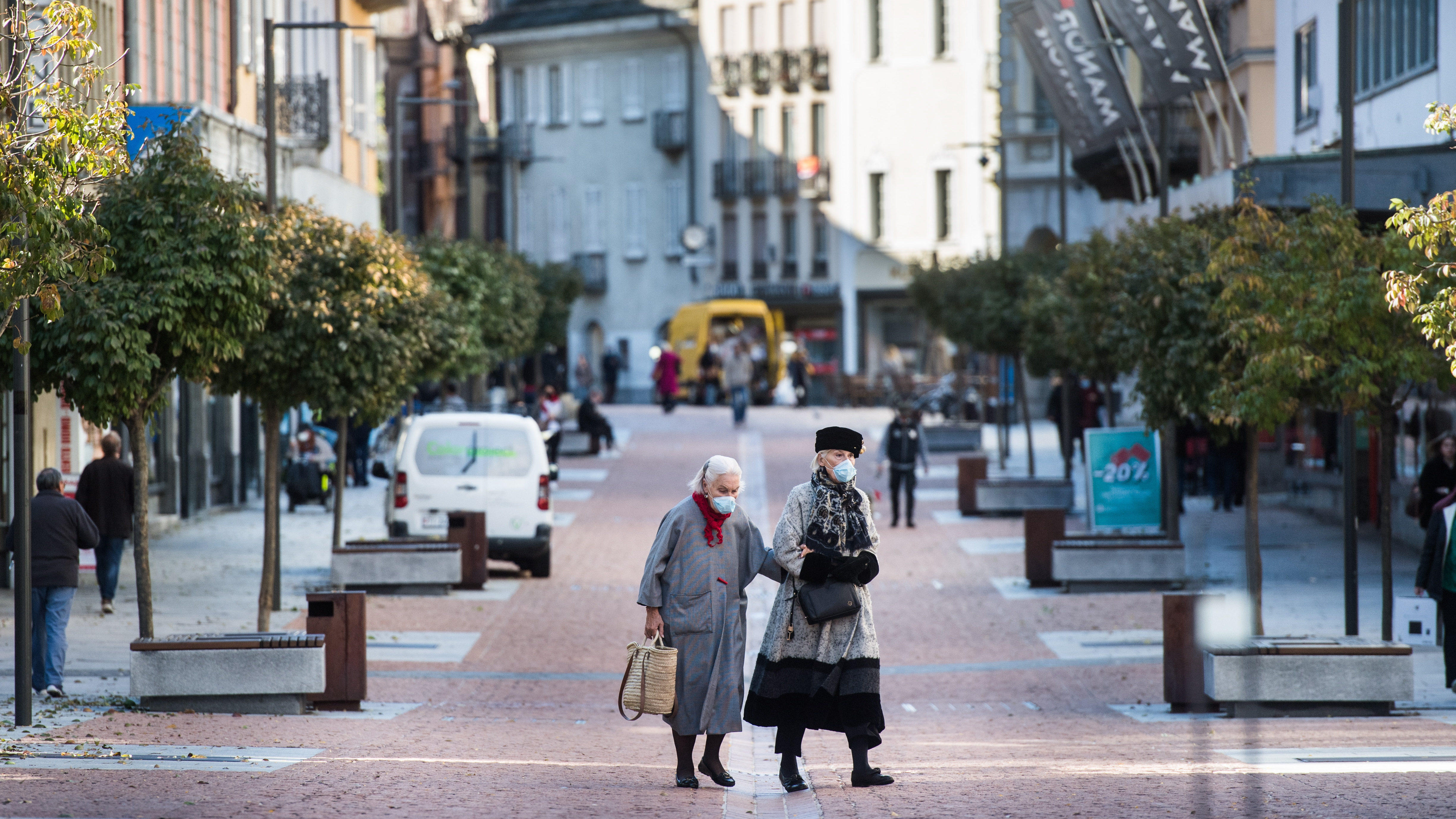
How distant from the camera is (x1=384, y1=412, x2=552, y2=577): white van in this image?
21281mm

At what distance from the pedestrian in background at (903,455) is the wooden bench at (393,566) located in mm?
8097

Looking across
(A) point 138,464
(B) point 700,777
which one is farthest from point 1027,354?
(B) point 700,777

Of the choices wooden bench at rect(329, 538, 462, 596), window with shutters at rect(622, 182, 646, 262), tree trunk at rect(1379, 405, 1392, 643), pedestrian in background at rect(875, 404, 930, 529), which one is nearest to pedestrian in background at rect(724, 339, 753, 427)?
pedestrian in background at rect(875, 404, 930, 529)

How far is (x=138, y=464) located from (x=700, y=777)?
5.46m

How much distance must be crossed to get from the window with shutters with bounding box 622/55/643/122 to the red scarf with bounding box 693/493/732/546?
61009mm

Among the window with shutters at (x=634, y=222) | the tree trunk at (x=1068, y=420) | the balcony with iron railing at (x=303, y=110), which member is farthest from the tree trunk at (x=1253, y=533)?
the window with shutters at (x=634, y=222)

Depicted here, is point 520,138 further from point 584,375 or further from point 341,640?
point 341,640

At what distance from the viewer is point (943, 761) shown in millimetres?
10883

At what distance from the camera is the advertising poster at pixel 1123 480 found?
22672 millimetres

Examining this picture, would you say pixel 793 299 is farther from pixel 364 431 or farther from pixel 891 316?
pixel 364 431

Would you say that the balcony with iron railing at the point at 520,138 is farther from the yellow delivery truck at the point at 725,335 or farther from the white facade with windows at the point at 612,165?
the yellow delivery truck at the point at 725,335

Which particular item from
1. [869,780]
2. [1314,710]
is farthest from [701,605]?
A: [1314,710]

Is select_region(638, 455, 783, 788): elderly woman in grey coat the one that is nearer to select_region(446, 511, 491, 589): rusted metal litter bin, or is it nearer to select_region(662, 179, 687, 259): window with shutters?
select_region(446, 511, 491, 589): rusted metal litter bin

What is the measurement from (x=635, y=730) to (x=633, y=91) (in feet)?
191
